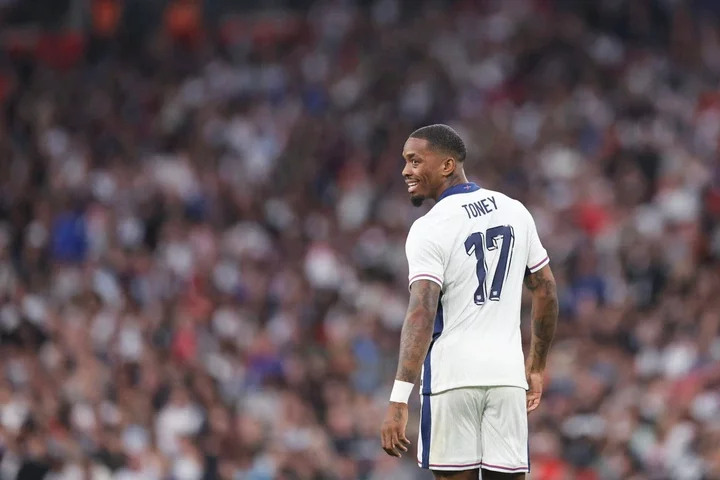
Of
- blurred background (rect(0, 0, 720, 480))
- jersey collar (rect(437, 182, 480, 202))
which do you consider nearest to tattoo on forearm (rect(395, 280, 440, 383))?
jersey collar (rect(437, 182, 480, 202))

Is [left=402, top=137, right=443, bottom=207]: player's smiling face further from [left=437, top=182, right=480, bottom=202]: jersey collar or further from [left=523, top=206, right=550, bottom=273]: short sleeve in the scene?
[left=523, top=206, right=550, bottom=273]: short sleeve

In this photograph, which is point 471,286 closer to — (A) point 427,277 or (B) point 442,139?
(A) point 427,277

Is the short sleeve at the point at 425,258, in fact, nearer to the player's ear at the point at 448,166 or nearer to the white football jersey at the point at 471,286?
the white football jersey at the point at 471,286

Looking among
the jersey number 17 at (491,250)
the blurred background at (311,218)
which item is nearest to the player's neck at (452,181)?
the jersey number 17 at (491,250)

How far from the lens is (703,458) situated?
1212 cm

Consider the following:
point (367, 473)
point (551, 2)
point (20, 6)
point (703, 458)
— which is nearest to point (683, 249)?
point (703, 458)

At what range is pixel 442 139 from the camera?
6617mm

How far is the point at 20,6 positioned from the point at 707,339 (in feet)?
47.0

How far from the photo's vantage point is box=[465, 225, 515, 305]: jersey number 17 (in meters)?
6.45

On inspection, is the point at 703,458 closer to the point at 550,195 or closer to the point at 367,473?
the point at 367,473

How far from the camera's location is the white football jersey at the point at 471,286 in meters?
6.39

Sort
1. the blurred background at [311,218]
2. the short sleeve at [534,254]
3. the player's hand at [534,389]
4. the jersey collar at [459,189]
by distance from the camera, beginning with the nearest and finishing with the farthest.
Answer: the jersey collar at [459,189]
the short sleeve at [534,254]
the player's hand at [534,389]
the blurred background at [311,218]

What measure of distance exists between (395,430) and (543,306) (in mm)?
1156

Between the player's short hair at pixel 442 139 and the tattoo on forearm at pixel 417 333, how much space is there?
0.75 meters
